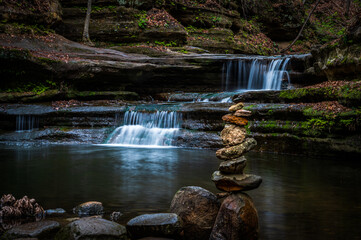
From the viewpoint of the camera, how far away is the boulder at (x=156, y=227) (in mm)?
2930

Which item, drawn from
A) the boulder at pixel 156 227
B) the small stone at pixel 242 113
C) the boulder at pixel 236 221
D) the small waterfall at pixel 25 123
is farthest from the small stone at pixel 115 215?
the small waterfall at pixel 25 123

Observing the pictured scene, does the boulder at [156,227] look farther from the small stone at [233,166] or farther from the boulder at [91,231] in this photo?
the small stone at [233,166]

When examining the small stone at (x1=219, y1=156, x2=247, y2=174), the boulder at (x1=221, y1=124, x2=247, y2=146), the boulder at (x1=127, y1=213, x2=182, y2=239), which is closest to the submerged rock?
the boulder at (x1=127, y1=213, x2=182, y2=239)

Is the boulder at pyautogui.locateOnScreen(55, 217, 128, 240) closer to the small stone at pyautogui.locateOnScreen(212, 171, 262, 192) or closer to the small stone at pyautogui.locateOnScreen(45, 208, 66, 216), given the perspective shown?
the small stone at pyautogui.locateOnScreen(45, 208, 66, 216)

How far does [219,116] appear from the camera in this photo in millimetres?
11336

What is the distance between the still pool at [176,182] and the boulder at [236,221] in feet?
1.11

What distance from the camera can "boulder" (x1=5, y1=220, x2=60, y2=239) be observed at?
2.89 meters

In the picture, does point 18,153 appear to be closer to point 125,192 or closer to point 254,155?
point 125,192

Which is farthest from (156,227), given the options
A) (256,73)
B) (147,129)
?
(256,73)

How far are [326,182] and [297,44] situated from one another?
25732 mm

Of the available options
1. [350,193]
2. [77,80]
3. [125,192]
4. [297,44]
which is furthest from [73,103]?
[297,44]

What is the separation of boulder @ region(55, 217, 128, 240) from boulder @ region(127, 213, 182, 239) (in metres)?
→ 0.12

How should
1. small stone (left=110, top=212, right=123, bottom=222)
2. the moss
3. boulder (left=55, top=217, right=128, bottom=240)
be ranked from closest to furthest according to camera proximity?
boulder (left=55, top=217, right=128, bottom=240) < small stone (left=110, top=212, right=123, bottom=222) < the moss

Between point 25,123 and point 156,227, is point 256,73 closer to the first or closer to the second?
point 25,123
